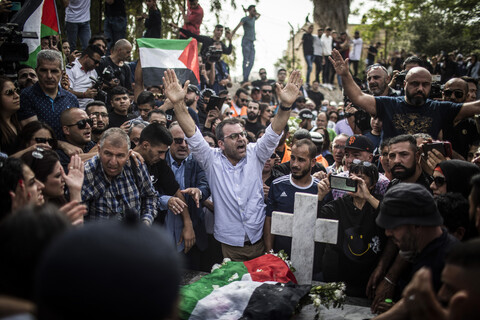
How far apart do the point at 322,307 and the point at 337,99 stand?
16.0m

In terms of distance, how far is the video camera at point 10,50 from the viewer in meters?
4.82

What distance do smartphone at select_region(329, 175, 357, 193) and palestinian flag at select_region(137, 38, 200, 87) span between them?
4.86 m

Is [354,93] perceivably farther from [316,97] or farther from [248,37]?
[316,97]

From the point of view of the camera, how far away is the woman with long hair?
4.38 m

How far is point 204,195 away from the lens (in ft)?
17.7

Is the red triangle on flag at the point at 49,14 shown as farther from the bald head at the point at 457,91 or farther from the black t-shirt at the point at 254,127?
the bald head at the point at 457,91

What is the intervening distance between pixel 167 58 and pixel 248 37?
6857mm

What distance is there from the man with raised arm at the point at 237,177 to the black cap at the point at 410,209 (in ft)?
7.14

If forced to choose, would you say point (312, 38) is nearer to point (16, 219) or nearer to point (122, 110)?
point (122, 110)

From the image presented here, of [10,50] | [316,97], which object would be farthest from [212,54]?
[10,50]

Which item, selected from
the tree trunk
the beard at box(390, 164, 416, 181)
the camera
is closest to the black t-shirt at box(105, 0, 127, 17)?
the camera

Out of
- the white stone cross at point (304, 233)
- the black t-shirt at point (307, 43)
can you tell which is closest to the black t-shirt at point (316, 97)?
the black t-shirt at point (307, 43)

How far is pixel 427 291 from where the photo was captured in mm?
2043

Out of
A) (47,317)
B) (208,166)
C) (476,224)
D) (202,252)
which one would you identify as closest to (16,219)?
(47,317)
